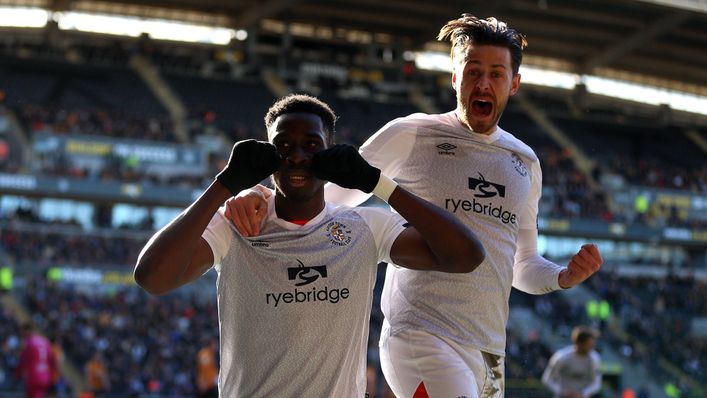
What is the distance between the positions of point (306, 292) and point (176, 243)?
0.46 m

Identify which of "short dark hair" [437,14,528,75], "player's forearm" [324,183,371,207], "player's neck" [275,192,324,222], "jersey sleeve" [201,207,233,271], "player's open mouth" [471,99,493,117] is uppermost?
"short dark hair" [437,14,528,75]

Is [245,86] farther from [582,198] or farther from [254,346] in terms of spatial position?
[254,346]

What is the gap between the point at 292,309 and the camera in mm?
3164

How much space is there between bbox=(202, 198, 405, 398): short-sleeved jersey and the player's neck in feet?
0.08

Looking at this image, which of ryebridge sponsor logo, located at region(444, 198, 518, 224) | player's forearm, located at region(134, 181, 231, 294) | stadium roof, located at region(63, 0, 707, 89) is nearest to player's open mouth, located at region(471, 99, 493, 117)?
ryebridge sponsor logo, located at region(444, 198, 518, 224)

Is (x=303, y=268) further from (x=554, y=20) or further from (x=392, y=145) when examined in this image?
(x=554, y=20)

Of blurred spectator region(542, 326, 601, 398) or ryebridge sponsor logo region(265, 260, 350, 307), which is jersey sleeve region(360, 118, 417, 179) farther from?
blurred spectator region(542, 326, 601, 398)

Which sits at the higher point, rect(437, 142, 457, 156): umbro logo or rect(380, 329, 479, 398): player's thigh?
rect(437, 142, 457, 156): umbro logo

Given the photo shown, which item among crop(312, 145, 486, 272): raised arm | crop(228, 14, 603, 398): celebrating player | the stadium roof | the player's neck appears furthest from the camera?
the stadium roof

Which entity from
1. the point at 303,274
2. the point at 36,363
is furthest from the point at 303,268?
the point at 36,363

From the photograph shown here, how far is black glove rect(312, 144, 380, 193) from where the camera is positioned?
295cm

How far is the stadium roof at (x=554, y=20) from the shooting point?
35.8 m

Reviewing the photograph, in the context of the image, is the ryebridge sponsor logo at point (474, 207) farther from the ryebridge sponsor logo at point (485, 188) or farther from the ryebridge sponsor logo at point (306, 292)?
the ryebridge sponsor logo at point (306, 292)

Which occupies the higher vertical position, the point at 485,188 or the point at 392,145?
the point at 392,145
